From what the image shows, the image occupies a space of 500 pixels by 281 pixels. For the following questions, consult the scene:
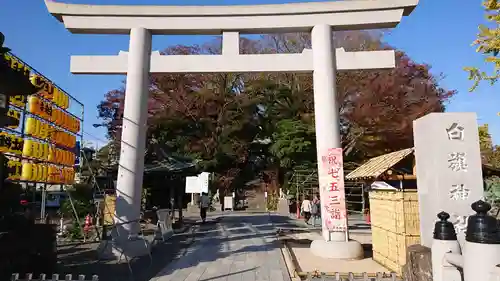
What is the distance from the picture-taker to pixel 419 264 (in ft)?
14.2

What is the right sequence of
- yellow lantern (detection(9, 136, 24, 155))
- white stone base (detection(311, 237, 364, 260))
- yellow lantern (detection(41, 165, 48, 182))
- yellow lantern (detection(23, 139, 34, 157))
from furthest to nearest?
yellow lantern (detection(41, 165, 48, 182))
yellow lantern (detection(23, 139, 34, 157))
yellow lantern (detection(9, 136, 24, 155))
white stone base (detection(311, 237, 364, 260))

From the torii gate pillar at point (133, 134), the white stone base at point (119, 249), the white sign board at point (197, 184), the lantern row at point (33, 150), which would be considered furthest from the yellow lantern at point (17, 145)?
the white sign board at point (197, 184)

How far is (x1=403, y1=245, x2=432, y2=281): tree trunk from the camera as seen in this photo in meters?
4.10

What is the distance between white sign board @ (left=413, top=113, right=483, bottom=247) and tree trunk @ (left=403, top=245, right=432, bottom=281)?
0.67 ft

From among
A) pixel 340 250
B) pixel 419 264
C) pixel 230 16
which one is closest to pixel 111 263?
pixel 340 250

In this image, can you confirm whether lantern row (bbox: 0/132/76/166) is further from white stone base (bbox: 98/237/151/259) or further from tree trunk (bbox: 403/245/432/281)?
tree trunk (bbox: 403/245/432/281)

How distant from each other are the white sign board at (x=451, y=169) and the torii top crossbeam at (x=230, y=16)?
5252 millimetres

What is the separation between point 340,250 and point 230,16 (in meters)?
6.30

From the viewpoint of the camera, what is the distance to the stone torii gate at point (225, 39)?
8859 millimetres

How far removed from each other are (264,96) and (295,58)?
18.9 meters

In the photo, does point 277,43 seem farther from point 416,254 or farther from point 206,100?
point 416,254

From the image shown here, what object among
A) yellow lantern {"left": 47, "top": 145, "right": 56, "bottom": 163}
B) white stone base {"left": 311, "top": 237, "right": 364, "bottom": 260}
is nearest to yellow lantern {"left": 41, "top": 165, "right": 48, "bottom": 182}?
yellow lantern {"left": 47, "top": 145, "right": 56, "bottom": 163}

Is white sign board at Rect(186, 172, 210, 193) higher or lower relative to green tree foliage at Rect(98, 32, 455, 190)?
lower

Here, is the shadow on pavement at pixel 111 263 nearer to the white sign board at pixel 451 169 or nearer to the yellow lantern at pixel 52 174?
the yellow lantern at pixel 52 174
